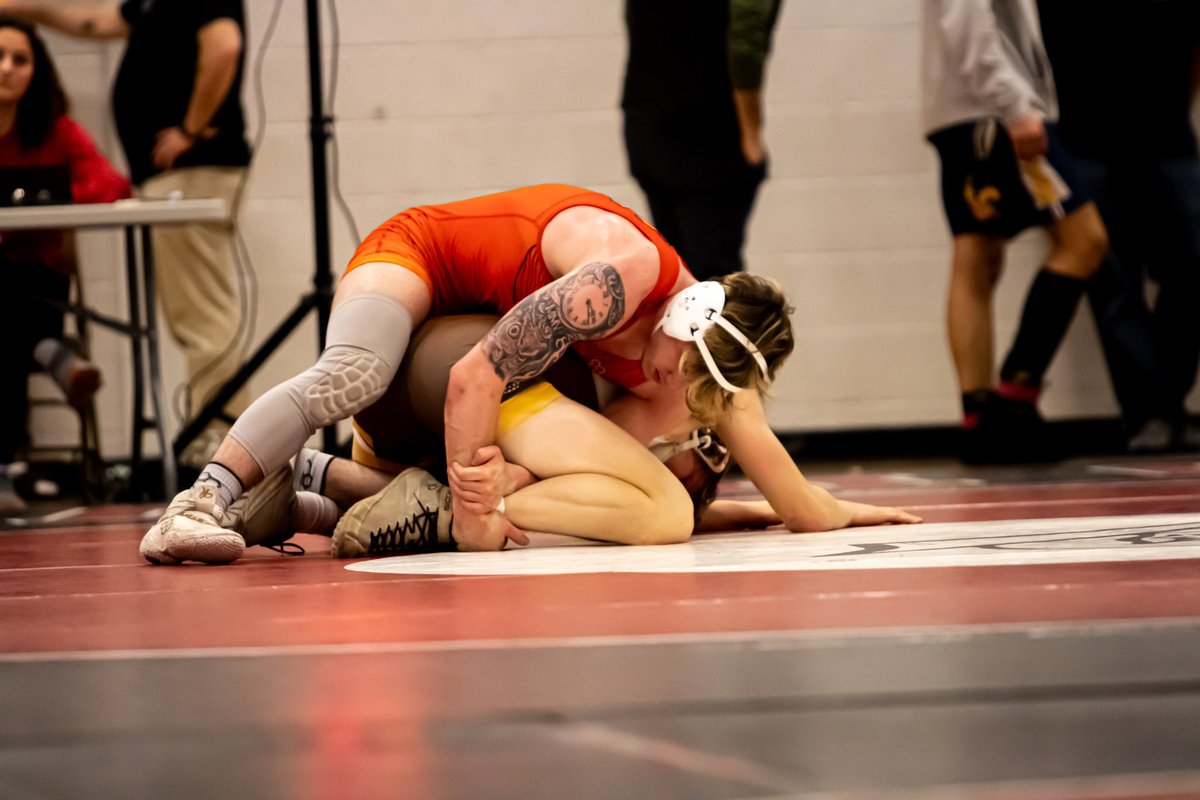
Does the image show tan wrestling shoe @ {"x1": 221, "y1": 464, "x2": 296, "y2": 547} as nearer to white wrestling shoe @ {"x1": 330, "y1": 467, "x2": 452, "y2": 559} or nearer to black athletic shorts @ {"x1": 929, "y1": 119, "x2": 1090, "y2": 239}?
white wrestling shoe @ {"x1": 330, "y1": 467, "x2": 452, "y2": 559}

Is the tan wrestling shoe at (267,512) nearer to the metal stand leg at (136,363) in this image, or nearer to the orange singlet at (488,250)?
the orange singlet at (488,250)

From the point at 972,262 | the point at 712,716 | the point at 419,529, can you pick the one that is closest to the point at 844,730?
the point at 712,716

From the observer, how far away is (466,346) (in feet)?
6.86

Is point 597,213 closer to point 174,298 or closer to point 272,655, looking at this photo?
point 272,655

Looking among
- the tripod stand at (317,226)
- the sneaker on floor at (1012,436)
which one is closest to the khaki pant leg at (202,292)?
the tripod stand at (317,226)

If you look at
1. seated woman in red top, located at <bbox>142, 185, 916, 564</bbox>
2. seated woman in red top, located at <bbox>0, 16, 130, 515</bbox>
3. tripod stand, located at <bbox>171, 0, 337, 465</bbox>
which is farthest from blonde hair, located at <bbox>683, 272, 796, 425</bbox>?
seated woman in red top, located at <bbox>0, 16, 130, 515</bbox>

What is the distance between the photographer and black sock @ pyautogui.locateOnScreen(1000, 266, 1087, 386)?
387cm

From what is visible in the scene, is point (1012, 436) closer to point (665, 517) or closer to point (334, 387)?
point (665, 517)

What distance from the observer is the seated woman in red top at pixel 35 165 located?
3.84 meters

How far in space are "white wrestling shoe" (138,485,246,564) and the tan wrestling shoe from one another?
0.04 metres

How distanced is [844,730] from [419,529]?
125 cm

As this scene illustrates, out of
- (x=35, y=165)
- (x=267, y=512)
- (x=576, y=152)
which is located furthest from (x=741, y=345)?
(x=576, y=152)

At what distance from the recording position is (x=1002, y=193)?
3.90 meters

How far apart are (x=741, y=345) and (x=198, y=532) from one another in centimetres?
84
